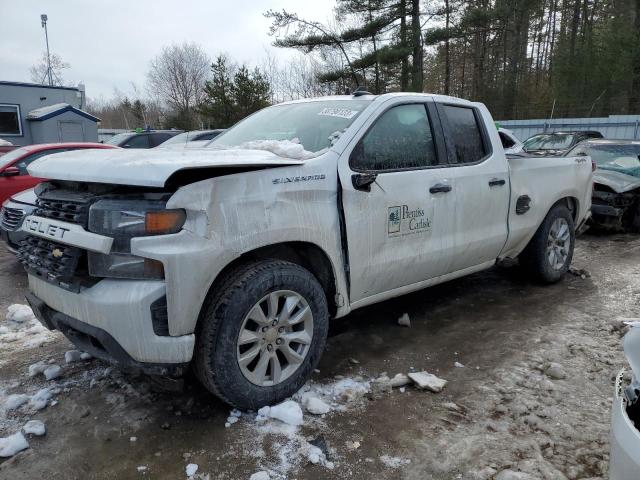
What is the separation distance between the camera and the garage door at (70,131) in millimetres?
20109

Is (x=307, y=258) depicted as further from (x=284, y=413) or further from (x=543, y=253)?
(x=543, y=253)

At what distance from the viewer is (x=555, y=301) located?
15.8ft

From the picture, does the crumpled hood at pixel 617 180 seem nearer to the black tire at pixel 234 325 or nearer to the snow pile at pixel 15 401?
→ the black tire at pixel 234 325

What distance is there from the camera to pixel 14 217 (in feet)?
18.4

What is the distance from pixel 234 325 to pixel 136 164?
945mm

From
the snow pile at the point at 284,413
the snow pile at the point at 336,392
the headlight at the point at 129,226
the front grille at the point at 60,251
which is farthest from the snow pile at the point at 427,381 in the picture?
the front grille at the point at 60,251

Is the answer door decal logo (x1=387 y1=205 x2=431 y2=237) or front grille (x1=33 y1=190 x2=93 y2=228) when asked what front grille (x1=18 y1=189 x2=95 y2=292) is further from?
door decal logo (x1=387 y1=205 x2=431 y2=237)

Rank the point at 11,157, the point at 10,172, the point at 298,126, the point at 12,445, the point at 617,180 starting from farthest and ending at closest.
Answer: the point at 617,180 < the point at 11,157 < the point at 10,172 < the point at 298,126 < the point at 12,445

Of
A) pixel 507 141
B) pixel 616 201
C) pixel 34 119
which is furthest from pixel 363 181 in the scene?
pixel 34 119

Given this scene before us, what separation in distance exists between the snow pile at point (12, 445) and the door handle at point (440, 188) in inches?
115

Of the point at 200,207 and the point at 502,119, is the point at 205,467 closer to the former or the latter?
the point at 200,207

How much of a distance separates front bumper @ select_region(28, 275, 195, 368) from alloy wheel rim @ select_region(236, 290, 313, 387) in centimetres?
34

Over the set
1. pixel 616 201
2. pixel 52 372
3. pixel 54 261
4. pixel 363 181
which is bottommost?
pixel 52 372

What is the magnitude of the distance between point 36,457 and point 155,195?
147 centimetres
